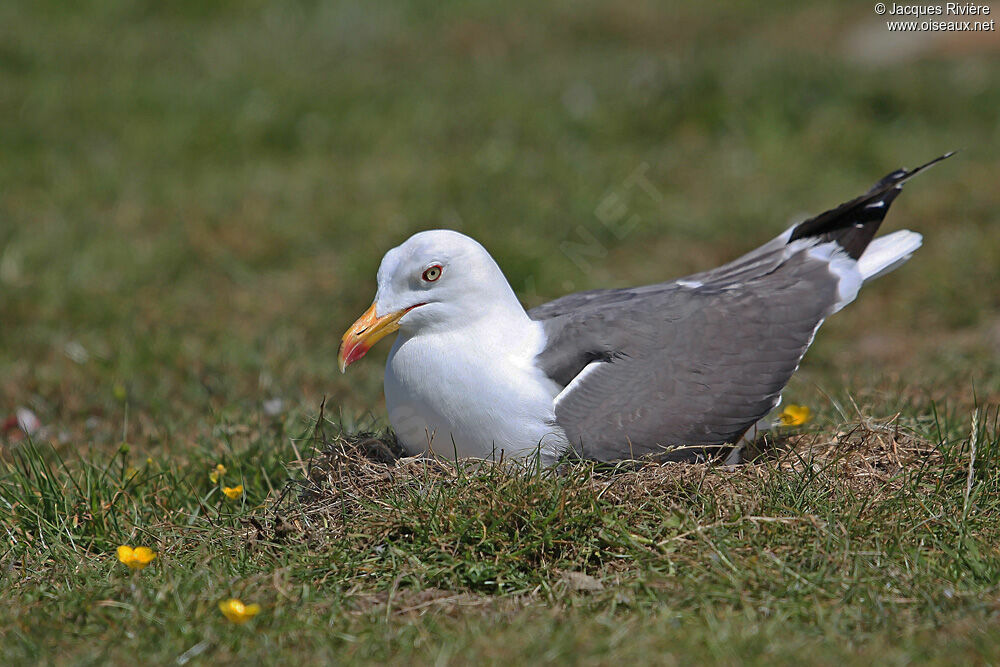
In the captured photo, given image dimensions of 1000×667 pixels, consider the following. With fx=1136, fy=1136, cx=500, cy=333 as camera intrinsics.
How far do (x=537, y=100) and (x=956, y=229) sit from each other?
346cm

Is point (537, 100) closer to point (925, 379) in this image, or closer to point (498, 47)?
point (498, 47)

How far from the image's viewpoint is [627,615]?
130 inches

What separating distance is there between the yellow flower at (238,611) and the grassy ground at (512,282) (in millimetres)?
46

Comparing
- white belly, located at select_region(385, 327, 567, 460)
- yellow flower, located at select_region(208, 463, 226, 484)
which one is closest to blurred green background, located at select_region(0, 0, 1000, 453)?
yellow flower, located at select_region(208, 463, 226, 484)

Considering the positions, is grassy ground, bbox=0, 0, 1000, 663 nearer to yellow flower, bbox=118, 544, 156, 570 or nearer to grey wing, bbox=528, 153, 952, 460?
yellow flower, bbox=118, 544, 156, 570

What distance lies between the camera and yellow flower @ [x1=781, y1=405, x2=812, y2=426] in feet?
15.0

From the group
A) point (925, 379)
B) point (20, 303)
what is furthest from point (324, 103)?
point (925, 379)

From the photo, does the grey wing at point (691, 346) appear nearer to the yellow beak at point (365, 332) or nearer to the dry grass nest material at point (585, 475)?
the dry grass nest material at point (585, 475)

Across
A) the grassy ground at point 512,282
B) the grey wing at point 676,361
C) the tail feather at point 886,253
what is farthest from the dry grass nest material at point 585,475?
the tail feather at point 886,253

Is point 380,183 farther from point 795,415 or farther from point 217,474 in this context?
point 795,415

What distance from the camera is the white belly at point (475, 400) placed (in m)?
3.89

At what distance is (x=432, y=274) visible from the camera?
4.02 metres

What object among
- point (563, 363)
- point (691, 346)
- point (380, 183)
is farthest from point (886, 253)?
point (380, 183)

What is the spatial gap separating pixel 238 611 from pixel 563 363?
1.44m
